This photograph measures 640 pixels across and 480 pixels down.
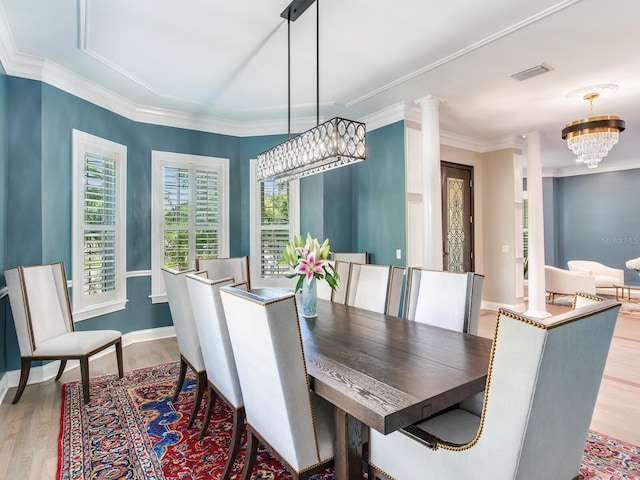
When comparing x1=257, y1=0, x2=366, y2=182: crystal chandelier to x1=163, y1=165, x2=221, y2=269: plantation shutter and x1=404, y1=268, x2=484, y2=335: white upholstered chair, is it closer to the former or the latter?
x1=404, y1=268, x2=484, y2=335: white upholstered chair

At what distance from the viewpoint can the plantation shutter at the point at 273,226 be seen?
16.5ft

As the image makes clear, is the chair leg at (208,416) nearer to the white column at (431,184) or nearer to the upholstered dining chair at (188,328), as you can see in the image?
the upholstered dining chair at (188,328)

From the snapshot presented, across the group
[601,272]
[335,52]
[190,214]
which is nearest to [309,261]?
[335,52]

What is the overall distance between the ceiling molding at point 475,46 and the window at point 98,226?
290cm

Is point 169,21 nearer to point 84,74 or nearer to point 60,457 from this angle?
point 84,74

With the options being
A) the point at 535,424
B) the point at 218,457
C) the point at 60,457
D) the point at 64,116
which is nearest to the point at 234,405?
the point at 218,457

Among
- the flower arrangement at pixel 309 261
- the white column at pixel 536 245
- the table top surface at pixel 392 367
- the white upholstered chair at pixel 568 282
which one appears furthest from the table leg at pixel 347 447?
the white upholstered chair at pixel 568 282

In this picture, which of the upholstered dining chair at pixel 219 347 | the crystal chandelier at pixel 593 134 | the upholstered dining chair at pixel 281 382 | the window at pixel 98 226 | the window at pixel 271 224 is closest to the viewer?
the upholstered dining chair at pixel 281 382

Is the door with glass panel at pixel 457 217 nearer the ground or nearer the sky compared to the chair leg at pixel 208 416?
nearer the sky

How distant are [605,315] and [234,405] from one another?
5.41 feet

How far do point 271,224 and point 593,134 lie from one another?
3.90m

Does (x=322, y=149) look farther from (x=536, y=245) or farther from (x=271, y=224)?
(x=536, y=245)

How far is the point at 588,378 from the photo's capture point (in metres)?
1.10

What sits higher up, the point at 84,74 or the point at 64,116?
the point at 84,74
